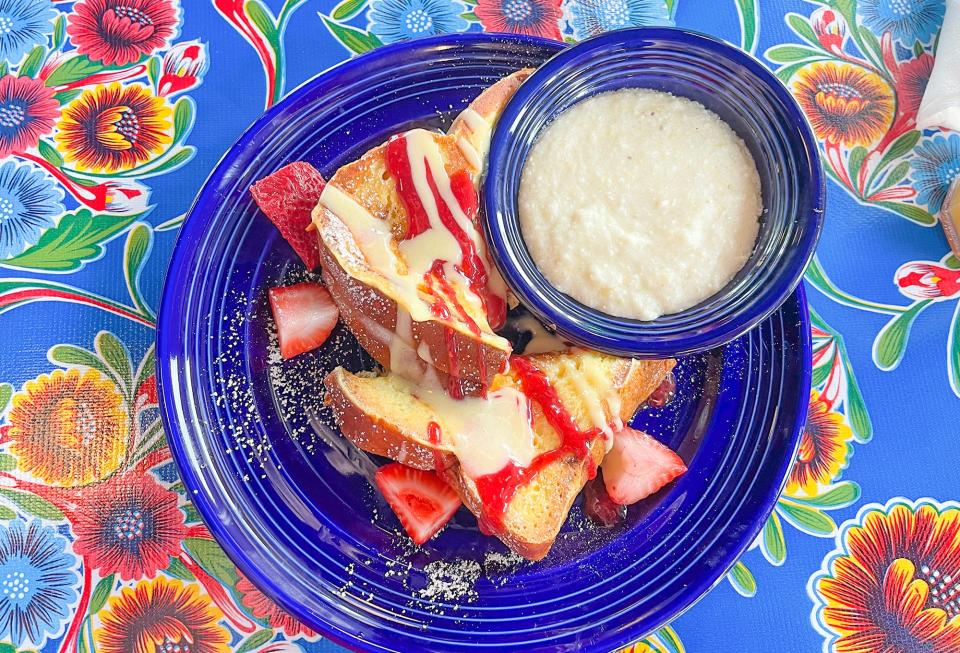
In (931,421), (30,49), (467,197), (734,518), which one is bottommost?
(734,518)

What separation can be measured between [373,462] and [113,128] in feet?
3.49

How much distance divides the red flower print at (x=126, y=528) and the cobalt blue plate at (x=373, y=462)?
0.24 meters

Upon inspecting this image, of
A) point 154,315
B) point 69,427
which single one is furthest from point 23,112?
point 69,427

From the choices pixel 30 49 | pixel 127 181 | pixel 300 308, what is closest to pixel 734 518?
pixel 300 308

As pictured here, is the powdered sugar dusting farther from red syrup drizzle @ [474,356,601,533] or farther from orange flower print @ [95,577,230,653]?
orange flower print @ [95,577,230,653]

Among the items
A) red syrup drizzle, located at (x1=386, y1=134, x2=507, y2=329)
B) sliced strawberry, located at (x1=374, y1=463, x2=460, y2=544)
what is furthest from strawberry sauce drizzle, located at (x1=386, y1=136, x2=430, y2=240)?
sliced strawberry, located at (x1=374, y1=463, x2=460, y2=544)

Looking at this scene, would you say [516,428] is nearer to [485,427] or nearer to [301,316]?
[485,427]

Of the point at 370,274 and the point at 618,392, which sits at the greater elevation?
the point at 370,274

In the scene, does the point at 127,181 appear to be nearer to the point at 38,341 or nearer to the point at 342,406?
the point at 38,341

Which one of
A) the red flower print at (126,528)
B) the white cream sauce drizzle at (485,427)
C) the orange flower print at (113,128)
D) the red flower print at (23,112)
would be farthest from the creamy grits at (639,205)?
the red flower print at (23,112)

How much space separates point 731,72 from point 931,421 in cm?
105

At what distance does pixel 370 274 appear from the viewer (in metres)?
1.59

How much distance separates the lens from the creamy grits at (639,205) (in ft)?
5.08

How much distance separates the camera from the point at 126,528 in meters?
1.78
